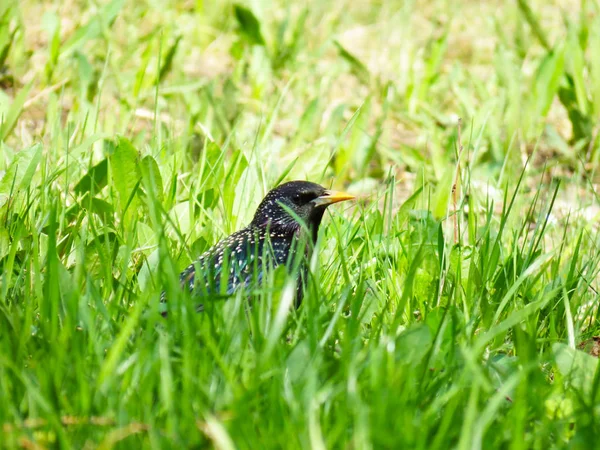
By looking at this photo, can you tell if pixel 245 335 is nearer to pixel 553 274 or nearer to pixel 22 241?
pixel 22 241

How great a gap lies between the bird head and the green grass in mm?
168

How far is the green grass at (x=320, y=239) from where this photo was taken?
7.60 ft

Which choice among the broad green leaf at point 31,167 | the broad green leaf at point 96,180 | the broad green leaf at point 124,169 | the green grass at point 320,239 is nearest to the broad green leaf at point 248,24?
the green grass at point 320,239

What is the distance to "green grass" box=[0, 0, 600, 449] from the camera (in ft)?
7.60

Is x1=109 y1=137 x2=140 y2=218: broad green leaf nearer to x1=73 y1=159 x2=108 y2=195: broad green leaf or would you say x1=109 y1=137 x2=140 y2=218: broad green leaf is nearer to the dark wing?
x1=73 y1=159 x2=108 y2=195: broad green leaf

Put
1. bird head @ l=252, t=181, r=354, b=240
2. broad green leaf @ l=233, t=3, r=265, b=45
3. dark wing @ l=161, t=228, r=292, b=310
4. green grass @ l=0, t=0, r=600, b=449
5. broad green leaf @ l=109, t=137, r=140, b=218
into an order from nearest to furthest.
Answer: green grass @ l=0, t=0, r=600, b=449 → dark wing @ l=161, t=228, r=292, b=310 → broad green leaf @ l=109, t=137, r=140, b=218 → bird head @ l=252, t=181, r=354, b=240 → broad green leaf @ l=233, t=3, r=265, b=45

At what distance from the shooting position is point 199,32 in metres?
7.40

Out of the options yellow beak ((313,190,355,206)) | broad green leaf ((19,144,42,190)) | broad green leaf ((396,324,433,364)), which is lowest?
broad green leaf ((396,324,433,364))

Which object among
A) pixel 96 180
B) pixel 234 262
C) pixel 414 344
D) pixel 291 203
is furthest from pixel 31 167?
pixel 414 344

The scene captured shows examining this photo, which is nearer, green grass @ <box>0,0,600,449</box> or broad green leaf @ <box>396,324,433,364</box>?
green grass @ <box>0,0,600,449</box>

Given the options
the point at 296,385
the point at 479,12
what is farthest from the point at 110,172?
the point at 479,12

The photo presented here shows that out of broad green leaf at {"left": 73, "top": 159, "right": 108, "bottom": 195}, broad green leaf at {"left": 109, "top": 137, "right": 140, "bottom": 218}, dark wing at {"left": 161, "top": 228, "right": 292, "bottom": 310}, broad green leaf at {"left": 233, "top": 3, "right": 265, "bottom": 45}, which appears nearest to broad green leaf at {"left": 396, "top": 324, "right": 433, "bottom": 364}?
dark wing at {"left": 161, "top": 228, "right": 292, "bottom": 310}

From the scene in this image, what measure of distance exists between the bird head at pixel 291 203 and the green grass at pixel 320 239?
Answer: 0.55 feet

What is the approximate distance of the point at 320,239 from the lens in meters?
3.23
